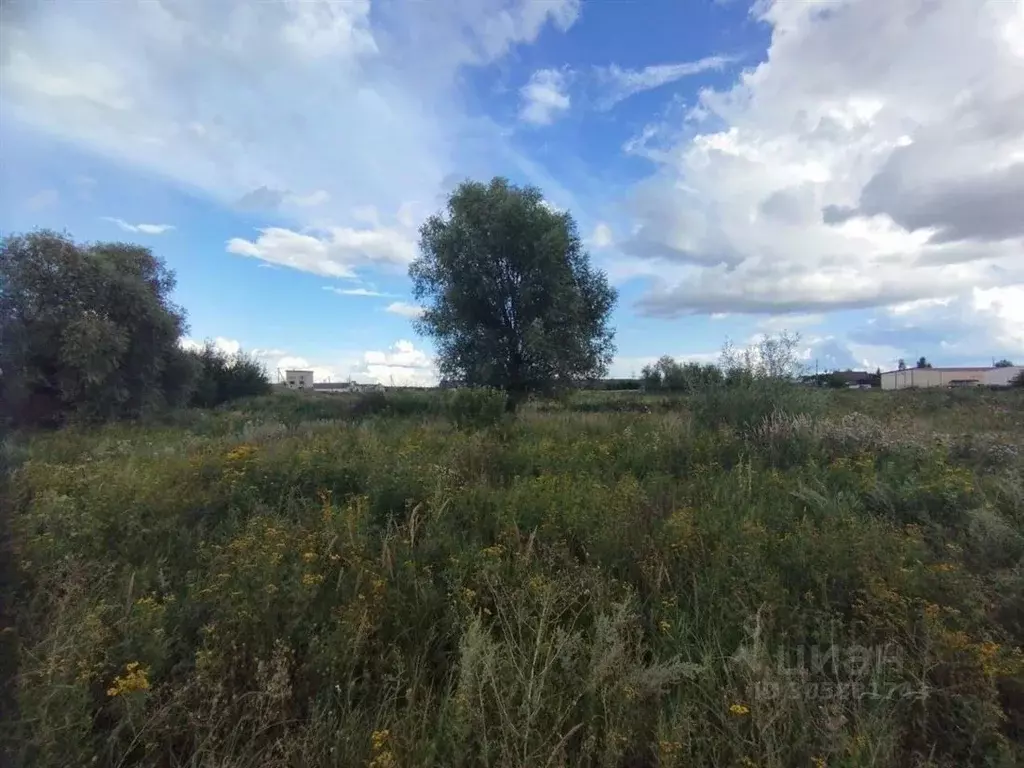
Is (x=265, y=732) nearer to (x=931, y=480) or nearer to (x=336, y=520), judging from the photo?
(x=336, y=520)

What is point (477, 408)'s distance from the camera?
14195 millimetres

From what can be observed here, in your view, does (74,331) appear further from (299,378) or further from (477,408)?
(299,378)

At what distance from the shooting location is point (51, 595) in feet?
12.3

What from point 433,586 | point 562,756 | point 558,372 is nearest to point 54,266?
point 558,372

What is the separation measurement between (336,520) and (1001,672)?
446 cm

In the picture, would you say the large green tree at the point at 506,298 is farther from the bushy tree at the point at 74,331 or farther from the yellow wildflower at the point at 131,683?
the yellow wildflower at the point at 131,683

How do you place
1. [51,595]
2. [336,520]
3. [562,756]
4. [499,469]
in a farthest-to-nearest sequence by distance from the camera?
[499,469] < [336,520] < [51,595] < [562,756]

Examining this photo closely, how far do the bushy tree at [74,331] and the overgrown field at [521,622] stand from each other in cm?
1861

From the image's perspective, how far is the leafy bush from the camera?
531 inches

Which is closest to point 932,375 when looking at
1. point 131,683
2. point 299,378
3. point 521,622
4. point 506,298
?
point 506,298

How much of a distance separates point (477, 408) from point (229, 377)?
110 ft

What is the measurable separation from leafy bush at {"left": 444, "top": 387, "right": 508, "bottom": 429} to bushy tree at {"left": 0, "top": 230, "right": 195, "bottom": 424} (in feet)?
49.5

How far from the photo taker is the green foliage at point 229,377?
3938cm

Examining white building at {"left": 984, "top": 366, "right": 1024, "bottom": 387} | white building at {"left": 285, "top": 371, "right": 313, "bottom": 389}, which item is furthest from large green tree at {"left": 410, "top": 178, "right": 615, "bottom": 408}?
white building at {"left": 984, "top": 366, "right": 1024, "bottom": 387}
